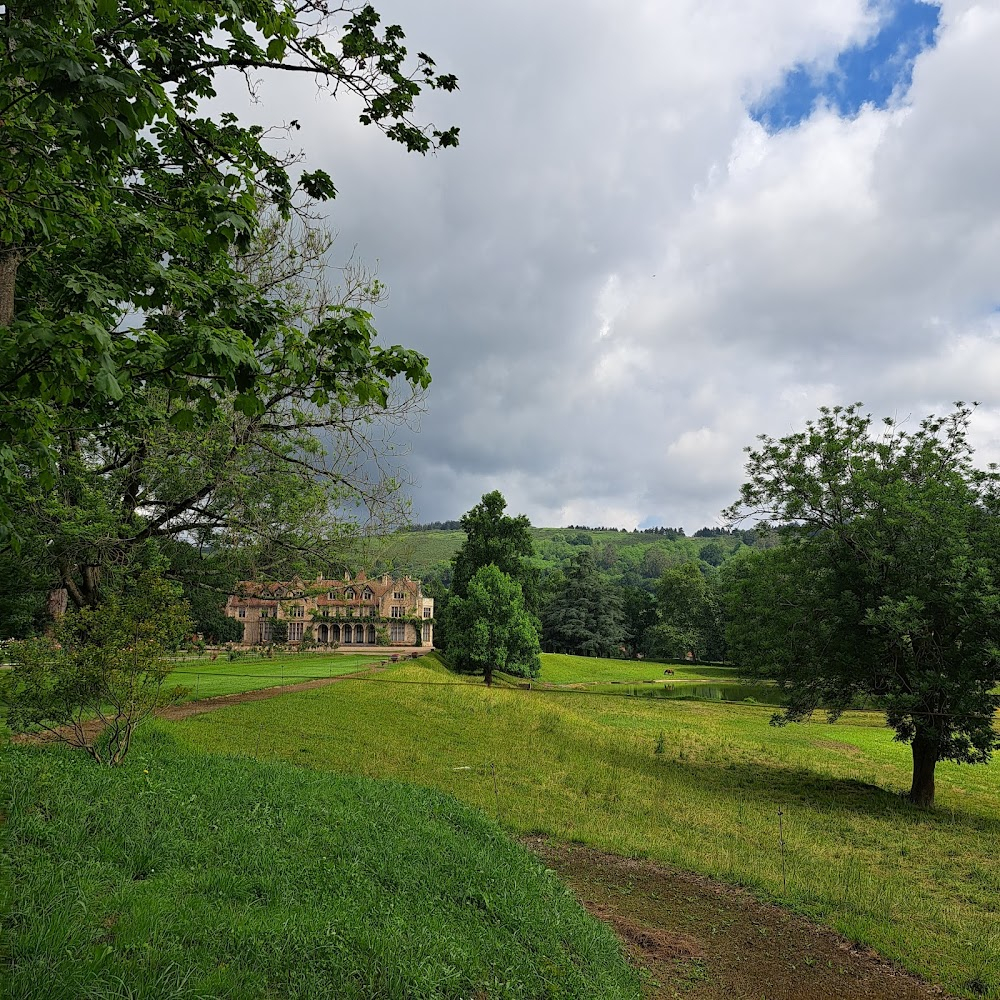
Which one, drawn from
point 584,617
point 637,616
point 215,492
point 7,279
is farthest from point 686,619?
point 7,279

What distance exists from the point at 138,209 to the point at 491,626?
43205mm

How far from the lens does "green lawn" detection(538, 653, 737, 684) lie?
2586 inches

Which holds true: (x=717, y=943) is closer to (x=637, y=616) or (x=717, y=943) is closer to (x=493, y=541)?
(x=493, y=541)

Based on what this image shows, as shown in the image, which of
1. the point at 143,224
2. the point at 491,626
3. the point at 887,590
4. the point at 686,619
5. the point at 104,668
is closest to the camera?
the point at 143,224

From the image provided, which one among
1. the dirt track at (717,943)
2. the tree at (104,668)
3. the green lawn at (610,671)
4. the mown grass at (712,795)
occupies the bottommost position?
the green lawn at (610,671)

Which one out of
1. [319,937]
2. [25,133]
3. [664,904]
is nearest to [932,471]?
[664,904]

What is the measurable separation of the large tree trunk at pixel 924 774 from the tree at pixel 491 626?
98.1ft

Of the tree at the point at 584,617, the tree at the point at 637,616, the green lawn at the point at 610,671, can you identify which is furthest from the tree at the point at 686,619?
the tree at the point at 584,617

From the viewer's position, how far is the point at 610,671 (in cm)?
7338

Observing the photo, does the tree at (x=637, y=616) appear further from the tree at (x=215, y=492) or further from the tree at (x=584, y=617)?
the tree at (x=215, y=492)

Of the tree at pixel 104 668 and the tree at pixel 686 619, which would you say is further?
the tree at pixel 686 619

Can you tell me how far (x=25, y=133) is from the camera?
4.14m

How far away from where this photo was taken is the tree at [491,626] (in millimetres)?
46938

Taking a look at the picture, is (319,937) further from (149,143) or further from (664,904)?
(149,143)
